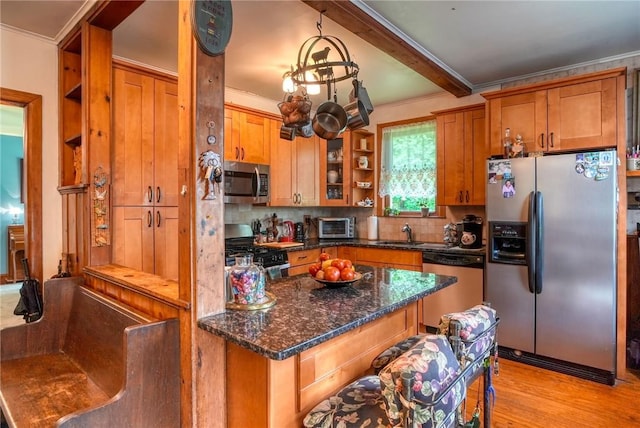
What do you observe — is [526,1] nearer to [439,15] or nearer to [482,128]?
[439,15]

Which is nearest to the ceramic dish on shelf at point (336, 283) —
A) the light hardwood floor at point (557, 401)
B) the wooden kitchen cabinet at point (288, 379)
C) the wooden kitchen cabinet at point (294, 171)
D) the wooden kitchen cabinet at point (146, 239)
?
the wooden kitchen cabinet at point (288, 379)

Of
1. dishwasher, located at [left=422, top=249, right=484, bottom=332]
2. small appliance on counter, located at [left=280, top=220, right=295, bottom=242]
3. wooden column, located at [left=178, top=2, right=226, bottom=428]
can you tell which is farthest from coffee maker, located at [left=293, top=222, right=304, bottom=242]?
wooden column, located at [left=178, top=2, right=226, bottom=428]

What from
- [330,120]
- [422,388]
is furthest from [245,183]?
[422,388]

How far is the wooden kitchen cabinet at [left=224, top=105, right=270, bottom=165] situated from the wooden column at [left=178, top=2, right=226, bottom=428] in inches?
85.3

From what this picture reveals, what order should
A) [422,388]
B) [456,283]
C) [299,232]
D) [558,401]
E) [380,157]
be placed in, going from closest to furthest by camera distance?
1. [422,388]
2. [558,401]
3. [456,283]
4. [299,232]
5. [380,157]

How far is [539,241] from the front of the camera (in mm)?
2889

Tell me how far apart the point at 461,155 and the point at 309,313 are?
2955mm

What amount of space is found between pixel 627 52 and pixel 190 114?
3653 millimetres

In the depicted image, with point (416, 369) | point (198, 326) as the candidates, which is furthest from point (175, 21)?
point (416, 369)

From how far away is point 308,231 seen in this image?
478 centimetres

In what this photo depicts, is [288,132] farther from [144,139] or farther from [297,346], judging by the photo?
[297,346]

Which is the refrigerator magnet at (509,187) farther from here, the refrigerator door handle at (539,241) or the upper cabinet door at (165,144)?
the upper cabinet door at (165,144)

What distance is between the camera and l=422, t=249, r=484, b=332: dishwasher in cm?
331

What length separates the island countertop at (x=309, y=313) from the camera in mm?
1165
